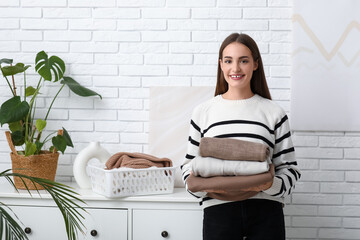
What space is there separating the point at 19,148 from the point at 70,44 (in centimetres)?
63

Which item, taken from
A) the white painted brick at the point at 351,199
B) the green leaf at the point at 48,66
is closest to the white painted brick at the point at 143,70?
the green leaf at the point at 48,66

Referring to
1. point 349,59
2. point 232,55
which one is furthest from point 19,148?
point 349,59

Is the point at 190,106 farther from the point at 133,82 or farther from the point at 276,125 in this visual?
the point at 276,125

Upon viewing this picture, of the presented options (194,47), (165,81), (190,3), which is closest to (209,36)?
(194,47)

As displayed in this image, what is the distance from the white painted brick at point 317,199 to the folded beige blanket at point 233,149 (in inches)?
39.7

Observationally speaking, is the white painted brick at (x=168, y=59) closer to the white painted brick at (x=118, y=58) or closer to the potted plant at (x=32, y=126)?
the white painted brick at (x=118, y=58)

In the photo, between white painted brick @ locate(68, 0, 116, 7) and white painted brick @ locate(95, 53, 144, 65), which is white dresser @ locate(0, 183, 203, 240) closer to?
white painted brick @ locate(95, 53, 144, 65)

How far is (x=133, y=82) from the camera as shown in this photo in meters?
2.45

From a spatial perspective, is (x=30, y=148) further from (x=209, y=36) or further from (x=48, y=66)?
(x=209, y=36)

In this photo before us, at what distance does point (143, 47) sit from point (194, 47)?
0.27 m

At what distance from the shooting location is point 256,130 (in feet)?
5.21

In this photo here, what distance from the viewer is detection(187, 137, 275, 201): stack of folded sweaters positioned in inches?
56.9

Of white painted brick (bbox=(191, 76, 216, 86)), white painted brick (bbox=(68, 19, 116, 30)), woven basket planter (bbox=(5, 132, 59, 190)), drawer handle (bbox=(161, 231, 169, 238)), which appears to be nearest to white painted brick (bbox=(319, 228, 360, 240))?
drawer handle (bbox=(161, 231, 169, 238))

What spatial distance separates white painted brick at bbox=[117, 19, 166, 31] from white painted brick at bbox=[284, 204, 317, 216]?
1.14 metres
